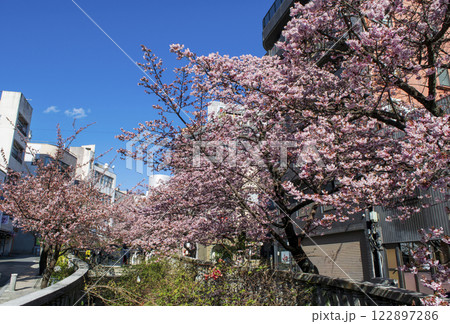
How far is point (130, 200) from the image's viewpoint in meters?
31.4

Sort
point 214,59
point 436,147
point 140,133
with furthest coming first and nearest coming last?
point 140,133 → point 214,59 → point 436,147

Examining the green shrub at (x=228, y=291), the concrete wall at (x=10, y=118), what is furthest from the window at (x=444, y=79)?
the concrete wall at (x=10, y=118)

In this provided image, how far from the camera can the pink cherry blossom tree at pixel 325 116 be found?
531 centimetres

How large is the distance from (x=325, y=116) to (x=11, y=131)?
3913cm

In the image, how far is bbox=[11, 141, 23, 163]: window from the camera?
36406mm

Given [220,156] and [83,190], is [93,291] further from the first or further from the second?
[83,190]

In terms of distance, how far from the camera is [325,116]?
22.3ft

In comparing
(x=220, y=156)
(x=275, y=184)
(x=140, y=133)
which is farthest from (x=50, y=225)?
(x=275, y=184)

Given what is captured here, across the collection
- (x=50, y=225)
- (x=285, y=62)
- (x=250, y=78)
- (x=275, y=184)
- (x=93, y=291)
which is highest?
(x=285, y=62)

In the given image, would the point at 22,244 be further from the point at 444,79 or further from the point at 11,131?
Answer: the point at 444,79

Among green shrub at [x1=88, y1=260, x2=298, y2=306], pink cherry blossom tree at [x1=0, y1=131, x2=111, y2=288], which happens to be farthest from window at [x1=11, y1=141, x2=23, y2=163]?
green shrub at [x1=88, y1=260, x2=298, y2=306]

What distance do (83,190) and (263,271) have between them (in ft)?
33.2

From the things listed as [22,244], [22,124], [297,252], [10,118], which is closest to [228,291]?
[297,252]

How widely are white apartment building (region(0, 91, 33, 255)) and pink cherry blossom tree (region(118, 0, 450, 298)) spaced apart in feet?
107
